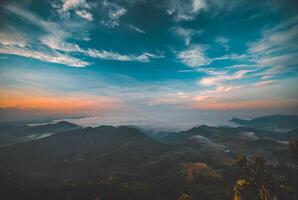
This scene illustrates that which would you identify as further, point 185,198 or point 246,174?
point 246,174

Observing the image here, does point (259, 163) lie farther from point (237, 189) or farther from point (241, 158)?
point (237, 189)

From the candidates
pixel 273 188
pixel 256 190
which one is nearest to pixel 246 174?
pixel 256 190

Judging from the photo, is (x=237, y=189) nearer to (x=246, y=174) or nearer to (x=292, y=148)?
(x=246, y=174)

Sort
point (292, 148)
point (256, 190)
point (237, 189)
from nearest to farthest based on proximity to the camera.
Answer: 1. point (237, 189)
2. point (256, 190)
3. point (292, 148)

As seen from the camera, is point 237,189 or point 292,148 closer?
point 237,189

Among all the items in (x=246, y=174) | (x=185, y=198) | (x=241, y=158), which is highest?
(x=241, y=158)

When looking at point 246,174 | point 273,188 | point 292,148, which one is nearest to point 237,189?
point 246,174

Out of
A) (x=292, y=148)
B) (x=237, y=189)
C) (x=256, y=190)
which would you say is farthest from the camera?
(x=292, y=148)

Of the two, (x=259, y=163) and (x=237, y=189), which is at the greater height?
(x=259, y=163)

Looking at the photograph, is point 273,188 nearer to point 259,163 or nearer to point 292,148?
point 259,163
